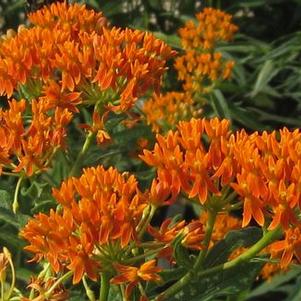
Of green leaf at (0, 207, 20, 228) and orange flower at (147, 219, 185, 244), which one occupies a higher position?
orange flower at (147, 219, 185, 244)

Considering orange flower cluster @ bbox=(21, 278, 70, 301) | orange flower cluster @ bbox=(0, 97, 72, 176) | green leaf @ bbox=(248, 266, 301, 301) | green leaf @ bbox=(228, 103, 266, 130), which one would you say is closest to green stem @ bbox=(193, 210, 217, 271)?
orange flower cluster @ bbox=(21, 278, 70, 301)

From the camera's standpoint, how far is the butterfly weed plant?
7.05 ft

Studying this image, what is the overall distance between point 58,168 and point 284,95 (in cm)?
194

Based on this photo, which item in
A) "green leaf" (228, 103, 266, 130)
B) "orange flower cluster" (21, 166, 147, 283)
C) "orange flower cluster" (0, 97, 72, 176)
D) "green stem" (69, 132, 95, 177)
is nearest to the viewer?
"orange flower cluster" (21, 166, 147, 283)

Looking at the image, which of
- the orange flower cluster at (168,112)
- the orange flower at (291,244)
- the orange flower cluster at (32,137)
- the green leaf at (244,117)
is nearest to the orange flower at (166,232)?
the orange flower at (291,244)

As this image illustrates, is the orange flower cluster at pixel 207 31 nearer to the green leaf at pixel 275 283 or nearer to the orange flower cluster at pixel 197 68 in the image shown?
the orange flower cluster at pixel 197 68

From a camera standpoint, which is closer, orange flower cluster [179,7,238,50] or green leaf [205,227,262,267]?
green leaf [205,227,262,267]

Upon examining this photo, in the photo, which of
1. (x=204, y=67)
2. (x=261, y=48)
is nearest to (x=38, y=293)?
(x=204, y=67)

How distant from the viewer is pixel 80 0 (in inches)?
144

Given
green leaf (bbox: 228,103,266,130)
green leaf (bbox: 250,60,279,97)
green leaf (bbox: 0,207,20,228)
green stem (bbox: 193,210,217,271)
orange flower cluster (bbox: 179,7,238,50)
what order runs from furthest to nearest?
green leaf (bbox: 250,60,279,97) < green leaf (bbox: 228,103,266,130) < orange flower cluster (bbox: 179,7,238,50) < green leaf (bbox: 0,207,20,228) < green stem (bbox: 193,210,217,271)

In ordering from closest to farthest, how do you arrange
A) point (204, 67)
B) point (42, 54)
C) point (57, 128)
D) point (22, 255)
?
point (57, 128), point (42, 54), point (22, 255), point (204, 67)

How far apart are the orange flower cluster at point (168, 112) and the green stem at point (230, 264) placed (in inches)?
74.5

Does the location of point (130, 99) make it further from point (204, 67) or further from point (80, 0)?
point (204, 67)

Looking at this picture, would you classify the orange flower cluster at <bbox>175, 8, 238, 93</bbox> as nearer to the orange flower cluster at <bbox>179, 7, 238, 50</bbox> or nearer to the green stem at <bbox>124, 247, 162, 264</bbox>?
the orange flower cluster at <bbox>179, 7, 238, 50</bbox>
